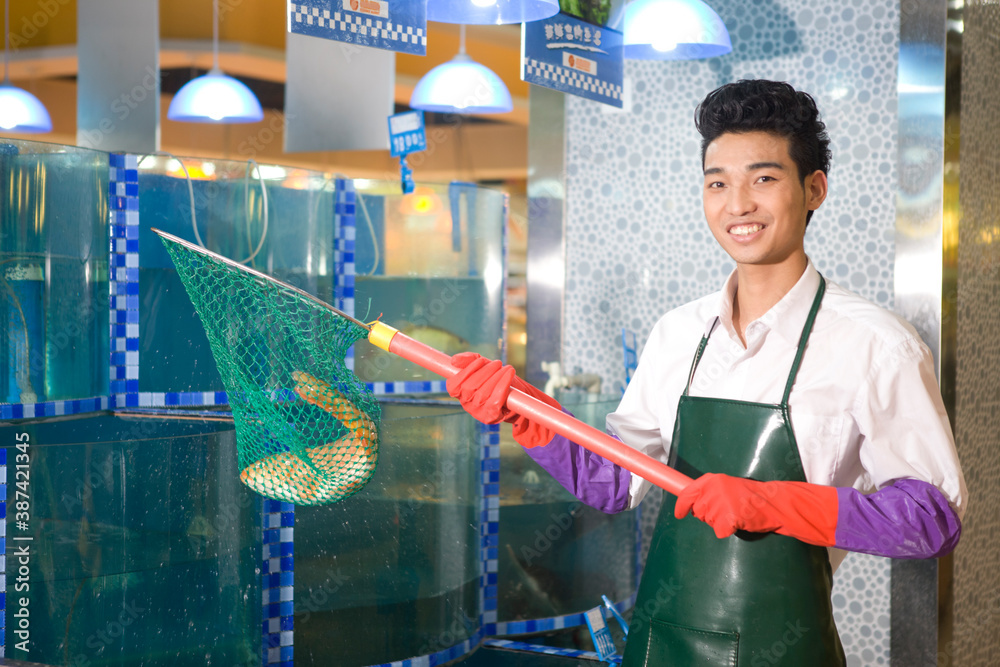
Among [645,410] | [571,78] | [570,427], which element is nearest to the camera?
[570,427]

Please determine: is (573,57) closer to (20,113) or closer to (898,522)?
(898,522)

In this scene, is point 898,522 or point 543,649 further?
point 543,649

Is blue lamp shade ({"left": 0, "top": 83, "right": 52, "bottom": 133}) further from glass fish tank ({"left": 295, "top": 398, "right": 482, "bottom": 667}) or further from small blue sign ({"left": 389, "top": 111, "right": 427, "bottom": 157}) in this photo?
glass fish tank ({"left": 295, "top": 398, "right": 482, "bottom": 667})

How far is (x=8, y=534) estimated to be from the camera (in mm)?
2516

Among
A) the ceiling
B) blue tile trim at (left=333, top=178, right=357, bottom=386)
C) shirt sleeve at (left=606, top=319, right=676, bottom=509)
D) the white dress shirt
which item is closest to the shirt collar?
the white dress shirt

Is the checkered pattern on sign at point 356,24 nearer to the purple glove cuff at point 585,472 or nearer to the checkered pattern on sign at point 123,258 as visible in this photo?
the checkered pattern on sign at point 123,258

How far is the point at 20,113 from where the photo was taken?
6.21 metres

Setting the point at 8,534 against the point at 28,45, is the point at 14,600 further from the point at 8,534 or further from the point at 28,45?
the point at 28,45

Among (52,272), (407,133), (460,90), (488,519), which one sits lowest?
(488,519)

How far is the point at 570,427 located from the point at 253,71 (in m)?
7.53

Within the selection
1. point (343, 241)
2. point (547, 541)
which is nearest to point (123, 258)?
point (343, 241)

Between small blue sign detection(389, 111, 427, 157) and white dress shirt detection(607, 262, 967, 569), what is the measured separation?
7.11 feet

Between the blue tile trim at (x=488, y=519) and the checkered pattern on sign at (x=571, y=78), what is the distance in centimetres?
135

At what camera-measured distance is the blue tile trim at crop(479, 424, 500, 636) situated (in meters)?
3.83
